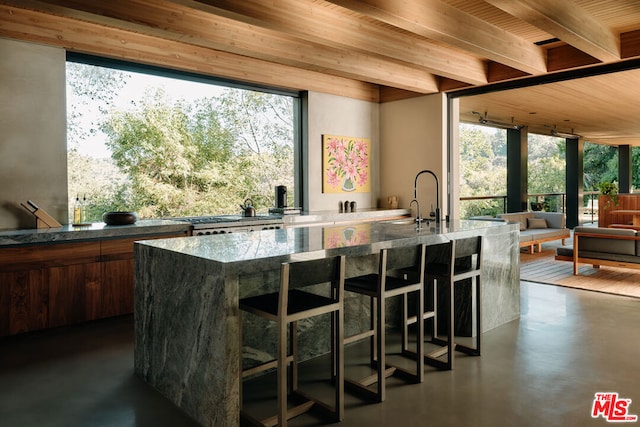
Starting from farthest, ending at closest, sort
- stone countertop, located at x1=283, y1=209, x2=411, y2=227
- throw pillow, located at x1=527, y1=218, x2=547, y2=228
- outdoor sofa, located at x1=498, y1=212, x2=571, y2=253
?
throw pillow, located at x1=527, y1=218, x2=547, y2=228 < outdoor sofa, located at x1=498, y1=212, x2=571, y2=253 < stone countertop, located at x1=283, y1=209, x2=411, y2=227

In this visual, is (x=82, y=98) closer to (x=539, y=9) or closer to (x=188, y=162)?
(x=188, y=162)

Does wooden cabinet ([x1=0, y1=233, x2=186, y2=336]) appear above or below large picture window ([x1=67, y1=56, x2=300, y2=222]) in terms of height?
below

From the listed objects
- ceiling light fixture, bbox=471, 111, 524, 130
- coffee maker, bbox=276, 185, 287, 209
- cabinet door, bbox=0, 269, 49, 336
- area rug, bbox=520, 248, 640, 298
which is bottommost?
area rug, bbox=520, 248, 640, 298

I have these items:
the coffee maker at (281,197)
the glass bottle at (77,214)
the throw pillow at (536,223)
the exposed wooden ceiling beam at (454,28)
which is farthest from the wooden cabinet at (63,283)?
the throw pillow at (536,223)

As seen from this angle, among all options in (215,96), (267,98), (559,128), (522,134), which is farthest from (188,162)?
(559,128)

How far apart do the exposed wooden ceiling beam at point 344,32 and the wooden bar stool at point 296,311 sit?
2133 millimetres

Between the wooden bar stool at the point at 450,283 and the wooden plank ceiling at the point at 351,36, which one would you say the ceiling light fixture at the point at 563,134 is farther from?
the wooden bar stool at the point at 450,283

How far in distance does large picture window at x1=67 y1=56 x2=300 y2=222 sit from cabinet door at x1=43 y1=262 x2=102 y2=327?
1030 mm

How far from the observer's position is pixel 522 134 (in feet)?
35.1

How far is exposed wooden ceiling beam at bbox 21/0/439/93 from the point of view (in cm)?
362

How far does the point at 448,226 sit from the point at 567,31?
2.03 m

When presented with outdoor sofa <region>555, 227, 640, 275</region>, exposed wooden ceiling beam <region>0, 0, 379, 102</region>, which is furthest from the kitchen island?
outdoor sofa <region>555, 227, 640, 275</region>

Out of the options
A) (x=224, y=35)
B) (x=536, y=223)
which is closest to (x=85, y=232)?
(x=224, y=35)

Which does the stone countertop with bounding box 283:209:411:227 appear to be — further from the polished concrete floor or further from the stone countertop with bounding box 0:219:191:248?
the polished concrete floor
